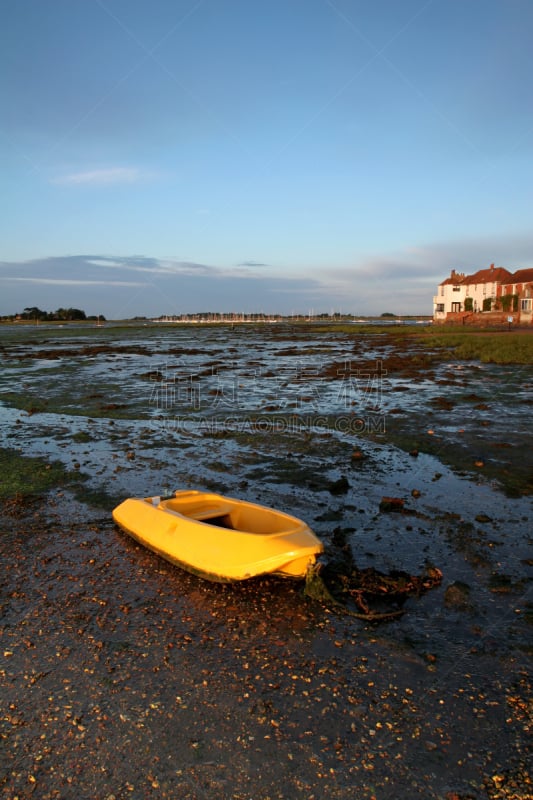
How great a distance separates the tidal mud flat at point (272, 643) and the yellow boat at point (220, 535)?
1.10ft

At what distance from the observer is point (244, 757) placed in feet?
13.8

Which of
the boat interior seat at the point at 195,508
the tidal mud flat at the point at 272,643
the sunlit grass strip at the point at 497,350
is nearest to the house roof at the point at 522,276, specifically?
the sunlit grass strip at the point at 497,350

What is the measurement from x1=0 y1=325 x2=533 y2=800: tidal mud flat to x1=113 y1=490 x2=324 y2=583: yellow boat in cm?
33

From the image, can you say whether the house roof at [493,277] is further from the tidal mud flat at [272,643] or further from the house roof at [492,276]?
the tidal mud flat at [272,643]

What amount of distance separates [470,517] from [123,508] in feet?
20.0

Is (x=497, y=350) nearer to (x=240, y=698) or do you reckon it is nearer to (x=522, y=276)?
(x=240, y=698)

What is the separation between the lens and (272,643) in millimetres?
5637

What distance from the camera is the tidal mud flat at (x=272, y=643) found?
4113mm

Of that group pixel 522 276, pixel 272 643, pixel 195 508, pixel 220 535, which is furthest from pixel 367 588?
pixel 522 276

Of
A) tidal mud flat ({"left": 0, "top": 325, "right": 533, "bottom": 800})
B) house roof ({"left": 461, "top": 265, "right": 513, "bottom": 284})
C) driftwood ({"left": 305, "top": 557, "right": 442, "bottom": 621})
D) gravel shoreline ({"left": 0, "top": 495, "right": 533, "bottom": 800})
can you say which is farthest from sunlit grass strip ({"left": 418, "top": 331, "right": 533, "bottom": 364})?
house roof ({"left": 461, "top": 265, "right": 513, "bottom": 284})

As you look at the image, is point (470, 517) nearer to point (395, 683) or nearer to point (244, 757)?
point (395, 683)

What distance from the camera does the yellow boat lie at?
6352 millimetres

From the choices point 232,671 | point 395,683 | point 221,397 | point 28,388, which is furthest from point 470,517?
point 28,388

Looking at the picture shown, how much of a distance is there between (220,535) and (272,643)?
162cm
